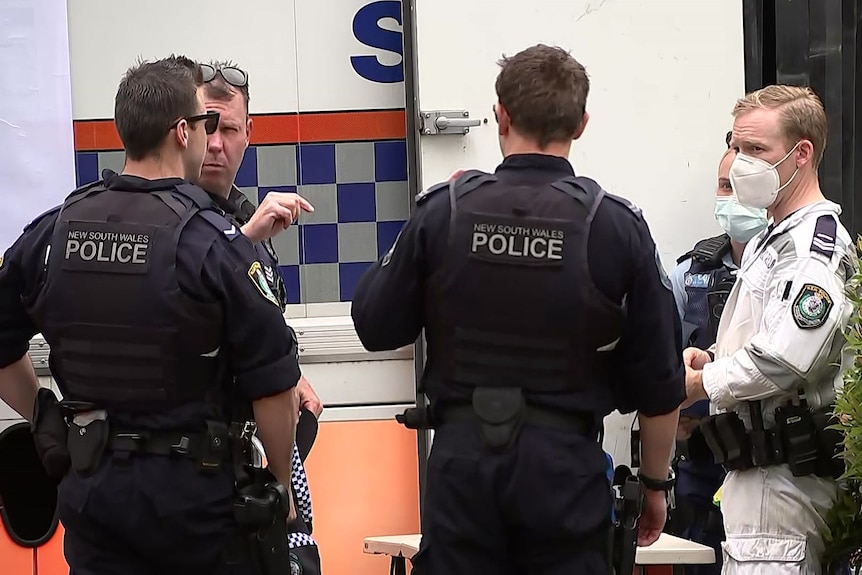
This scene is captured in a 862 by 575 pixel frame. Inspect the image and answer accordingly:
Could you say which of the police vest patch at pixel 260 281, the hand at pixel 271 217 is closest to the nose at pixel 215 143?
the hand at pixel 271 217

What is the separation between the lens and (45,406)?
2633 mm

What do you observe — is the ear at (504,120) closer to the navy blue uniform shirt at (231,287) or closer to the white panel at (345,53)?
the navy blue uniform shirt at (231,287)

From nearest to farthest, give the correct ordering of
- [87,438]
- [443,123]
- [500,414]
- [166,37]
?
[500,414]
[87,438]
[443,123]
[166,37]

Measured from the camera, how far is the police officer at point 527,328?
A: 239 cm

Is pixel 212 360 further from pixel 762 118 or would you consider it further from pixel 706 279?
pixel 706 279

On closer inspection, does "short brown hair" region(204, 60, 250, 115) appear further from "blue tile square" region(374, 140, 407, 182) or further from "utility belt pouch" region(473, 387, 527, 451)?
"utility belt pouch" region(473, 387, 527, 451)

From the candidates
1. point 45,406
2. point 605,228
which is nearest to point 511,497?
point 605,228

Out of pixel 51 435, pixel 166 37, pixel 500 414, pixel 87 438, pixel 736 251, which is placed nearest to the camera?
pixel 500 414

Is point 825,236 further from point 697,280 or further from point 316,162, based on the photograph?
point 316,162

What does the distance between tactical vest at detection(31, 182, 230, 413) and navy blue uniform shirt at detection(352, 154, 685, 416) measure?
13.7 inches

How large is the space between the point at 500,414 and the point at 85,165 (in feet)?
7.02

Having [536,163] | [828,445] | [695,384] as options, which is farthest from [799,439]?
[536,163]

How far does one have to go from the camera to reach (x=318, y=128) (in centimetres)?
399

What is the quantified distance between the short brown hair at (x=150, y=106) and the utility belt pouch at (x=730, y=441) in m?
1.59
